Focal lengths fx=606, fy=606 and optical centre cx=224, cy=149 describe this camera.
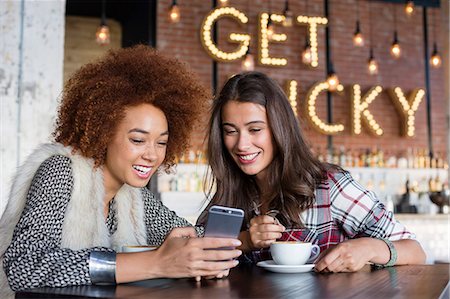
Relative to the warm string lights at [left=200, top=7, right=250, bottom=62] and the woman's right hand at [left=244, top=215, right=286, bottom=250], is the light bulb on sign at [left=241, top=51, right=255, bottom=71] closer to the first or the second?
the warm string lights at [left=200, top=7, right=250, bottom=62]

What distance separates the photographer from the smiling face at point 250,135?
2160 mm

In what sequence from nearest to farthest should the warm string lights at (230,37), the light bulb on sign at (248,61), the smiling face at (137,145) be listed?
the smiling face at (137,145) → the light bulb on sign at (248,61) → the warm string lights at (230,37)

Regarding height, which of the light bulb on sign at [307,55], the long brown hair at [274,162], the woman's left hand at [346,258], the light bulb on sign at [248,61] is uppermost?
the light bulb on sign at [307,55]

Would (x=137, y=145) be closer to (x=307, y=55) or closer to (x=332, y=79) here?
(x=332, y=79)

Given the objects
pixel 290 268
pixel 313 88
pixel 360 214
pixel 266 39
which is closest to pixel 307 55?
pixel 313 88

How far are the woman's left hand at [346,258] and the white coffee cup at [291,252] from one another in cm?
5

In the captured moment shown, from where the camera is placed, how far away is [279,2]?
770 cm

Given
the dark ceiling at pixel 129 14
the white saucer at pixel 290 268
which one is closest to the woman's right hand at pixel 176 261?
the white saucer at pixel 290 268

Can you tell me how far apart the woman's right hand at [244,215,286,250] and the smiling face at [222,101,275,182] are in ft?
0.90

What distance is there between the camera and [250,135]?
2.16 m

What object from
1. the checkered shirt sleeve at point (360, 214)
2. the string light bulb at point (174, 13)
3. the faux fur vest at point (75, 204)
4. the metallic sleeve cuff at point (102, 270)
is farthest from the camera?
the string light bulb at point (174, 13)

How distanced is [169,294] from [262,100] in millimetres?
1033

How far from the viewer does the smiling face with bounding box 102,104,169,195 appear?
6.18 ft

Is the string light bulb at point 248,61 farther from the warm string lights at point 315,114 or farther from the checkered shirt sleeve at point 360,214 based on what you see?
the checkered shirt sleeve at point 360,214
